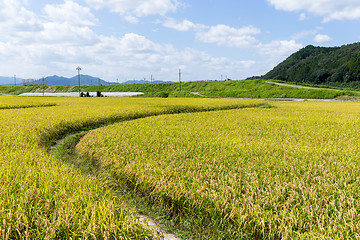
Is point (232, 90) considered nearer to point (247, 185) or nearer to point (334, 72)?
point (334, 72)

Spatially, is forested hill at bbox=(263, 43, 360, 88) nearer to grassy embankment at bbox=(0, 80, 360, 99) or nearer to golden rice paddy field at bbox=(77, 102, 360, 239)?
grassy embankment at bbox=(0, 80, 360, 99)

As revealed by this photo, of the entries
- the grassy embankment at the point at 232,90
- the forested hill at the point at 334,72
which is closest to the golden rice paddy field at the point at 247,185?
the grassy embankment at the point at 232,90

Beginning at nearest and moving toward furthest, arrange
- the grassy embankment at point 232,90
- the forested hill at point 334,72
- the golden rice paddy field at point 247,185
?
1. the golden rice paddy field at point 247,185
2. the grassy embankment at point 232,90
3. the forested hill at point 334,72

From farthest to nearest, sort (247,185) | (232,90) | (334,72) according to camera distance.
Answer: (334,72)
(232,90)
(247,185)

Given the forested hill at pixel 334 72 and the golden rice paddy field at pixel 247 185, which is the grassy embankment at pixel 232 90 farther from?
the golden rice paddy field at pixel 247 185

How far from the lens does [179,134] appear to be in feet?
31.3

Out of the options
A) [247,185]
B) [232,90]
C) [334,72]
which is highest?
[334,72]

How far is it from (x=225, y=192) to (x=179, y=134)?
562 cm

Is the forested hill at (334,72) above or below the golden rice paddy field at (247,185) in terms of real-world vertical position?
above

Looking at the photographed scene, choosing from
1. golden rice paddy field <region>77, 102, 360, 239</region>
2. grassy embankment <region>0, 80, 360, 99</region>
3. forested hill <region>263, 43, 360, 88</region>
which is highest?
forested hill <region>263, 43, 360, 88</region>

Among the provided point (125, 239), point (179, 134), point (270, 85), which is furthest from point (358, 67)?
point (125, 239)

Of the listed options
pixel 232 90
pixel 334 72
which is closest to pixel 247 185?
pixel 232 90

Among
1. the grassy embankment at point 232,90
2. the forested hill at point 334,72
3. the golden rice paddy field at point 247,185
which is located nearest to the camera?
the golden rice paddy field at point 247,185

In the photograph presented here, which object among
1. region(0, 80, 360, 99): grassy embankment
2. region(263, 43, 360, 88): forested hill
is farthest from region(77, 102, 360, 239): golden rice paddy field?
region(263, 43, 360, 88): forested hill
